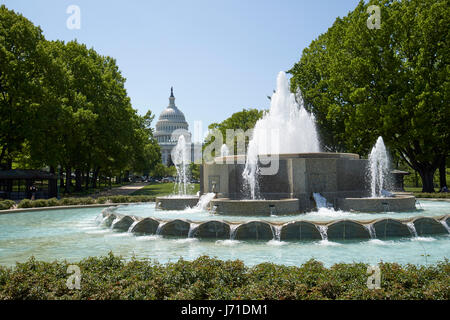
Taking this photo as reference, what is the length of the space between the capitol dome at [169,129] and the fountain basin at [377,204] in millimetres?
158202

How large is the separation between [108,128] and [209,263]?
37.6m

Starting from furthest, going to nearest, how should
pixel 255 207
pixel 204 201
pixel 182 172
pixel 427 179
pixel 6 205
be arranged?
pixel 182 172 → pixel 427 179 → pixel 6 205 → pixel 204 201 → pixel 255 207

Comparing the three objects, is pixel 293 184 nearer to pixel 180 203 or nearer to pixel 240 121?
pixel 180 203

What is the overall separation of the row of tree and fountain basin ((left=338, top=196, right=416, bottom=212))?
26600 mm

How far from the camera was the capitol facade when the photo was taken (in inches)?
6969

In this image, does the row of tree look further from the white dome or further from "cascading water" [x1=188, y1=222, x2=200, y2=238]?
the white dome

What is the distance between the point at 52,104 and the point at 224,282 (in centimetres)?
3201

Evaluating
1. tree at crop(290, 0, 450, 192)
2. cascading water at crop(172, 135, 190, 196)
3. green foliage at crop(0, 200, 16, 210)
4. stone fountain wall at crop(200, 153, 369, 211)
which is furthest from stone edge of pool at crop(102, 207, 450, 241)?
tree at crop(290, 0, 450, 192)

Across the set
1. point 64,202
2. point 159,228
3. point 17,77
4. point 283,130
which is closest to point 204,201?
point 159,228

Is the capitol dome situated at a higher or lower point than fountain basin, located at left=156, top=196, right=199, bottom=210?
higher

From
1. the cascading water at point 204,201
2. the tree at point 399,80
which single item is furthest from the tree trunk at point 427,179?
the cascading water at point 204,201

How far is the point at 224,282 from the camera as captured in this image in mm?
6613

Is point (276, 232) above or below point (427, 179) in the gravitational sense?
below

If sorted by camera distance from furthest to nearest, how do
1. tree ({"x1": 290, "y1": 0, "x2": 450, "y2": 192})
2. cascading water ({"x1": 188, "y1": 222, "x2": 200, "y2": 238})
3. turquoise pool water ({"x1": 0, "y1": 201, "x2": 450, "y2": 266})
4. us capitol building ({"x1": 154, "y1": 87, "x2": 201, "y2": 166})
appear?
us capitol building ({"x1": 154, "y1": 87, "x2": 201, "y2": 166})
tree ({"x1": 290, "y1": 0, "x2": 450, "y2": 192})
cascading water ({"x1": 188, "y1": 222, "x2": 200, "y2": 238})
turquoise pool water ({"x1": 0, "y1": 201, "x2": 450, "y2": 266})
